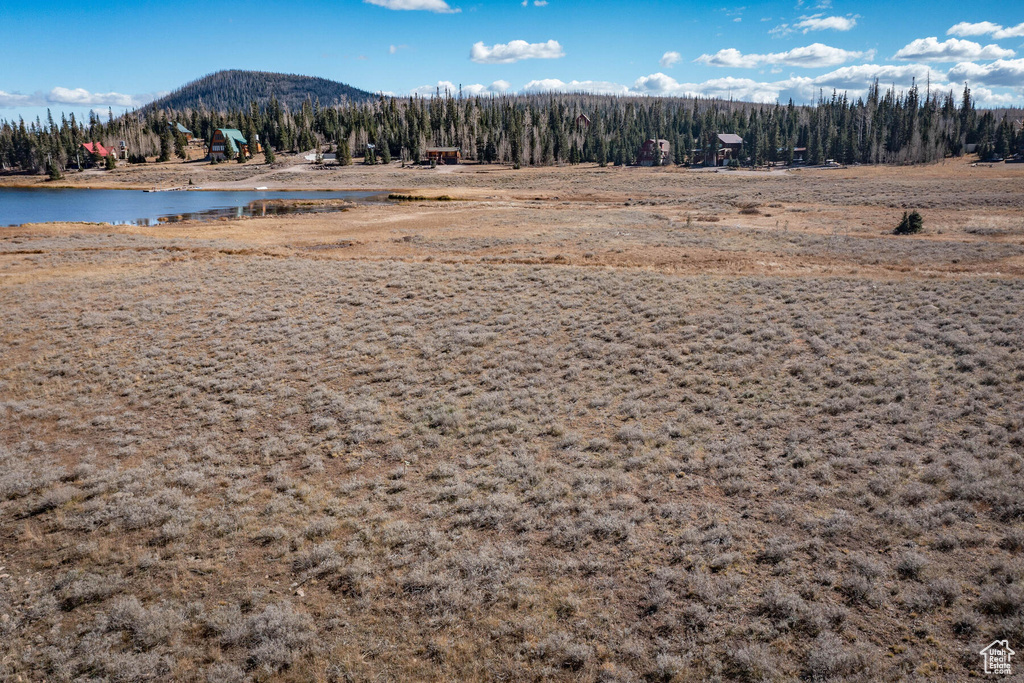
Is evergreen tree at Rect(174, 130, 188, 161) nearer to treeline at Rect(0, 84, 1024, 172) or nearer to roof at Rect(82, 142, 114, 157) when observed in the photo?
treeline at Rect(0, 84, 1024, 172)

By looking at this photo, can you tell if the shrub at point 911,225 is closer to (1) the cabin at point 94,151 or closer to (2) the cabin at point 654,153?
(2) the cabin at point 654,153

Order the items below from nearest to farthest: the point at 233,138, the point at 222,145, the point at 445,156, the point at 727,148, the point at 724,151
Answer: the point at 445,156 → the point at 724,151 → the point at 727,148 → the point at 222,145 → the point at 233,138

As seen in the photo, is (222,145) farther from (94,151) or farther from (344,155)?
(344,155)

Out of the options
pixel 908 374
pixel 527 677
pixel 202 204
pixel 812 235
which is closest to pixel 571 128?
pixel 202 204

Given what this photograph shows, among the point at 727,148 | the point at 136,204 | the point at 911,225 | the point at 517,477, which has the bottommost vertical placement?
the point at 517,477

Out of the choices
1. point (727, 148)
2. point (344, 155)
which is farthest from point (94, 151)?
point (727, 148)
